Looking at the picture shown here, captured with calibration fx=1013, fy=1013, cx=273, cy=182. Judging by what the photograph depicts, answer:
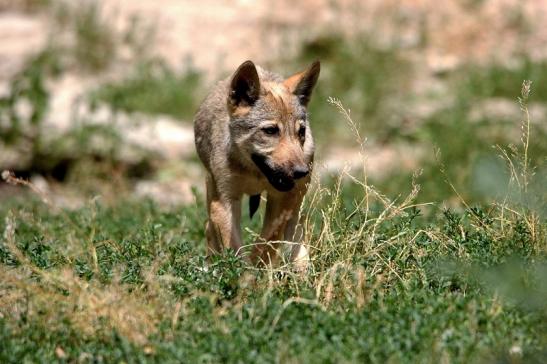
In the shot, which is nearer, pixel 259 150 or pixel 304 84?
pixel 259 150

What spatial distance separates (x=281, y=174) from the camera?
693 centimetres

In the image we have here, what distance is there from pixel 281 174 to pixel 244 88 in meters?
0.79

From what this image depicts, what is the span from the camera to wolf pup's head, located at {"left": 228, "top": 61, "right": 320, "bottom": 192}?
7.07 meters

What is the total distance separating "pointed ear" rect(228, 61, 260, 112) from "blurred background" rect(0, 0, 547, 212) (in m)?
4.88

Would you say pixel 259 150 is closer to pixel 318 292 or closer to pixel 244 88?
pixel 244 88

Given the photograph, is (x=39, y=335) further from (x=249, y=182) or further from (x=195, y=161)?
(x=195, y=161)

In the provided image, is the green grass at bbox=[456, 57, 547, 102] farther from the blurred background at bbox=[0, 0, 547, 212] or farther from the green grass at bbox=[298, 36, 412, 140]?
the green grass at bbox=[298, 36, 412, 140]

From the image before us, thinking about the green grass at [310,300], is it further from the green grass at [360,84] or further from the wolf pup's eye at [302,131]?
the green grass at [360,84]

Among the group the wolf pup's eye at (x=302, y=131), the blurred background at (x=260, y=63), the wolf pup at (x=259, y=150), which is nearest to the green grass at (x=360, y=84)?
the blurred background at (x=260, y=63)

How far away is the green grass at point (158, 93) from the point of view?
15305mm

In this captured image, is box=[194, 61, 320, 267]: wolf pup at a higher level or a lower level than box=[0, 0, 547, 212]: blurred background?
higher

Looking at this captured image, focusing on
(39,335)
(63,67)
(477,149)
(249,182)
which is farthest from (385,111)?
(39,335)

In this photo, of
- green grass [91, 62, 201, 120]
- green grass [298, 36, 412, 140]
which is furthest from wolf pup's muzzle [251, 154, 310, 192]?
green grass [298, 36, 412, 140]

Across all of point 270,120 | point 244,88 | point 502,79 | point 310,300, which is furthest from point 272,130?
point 502,79
